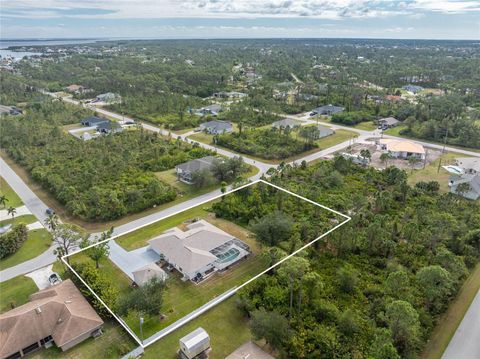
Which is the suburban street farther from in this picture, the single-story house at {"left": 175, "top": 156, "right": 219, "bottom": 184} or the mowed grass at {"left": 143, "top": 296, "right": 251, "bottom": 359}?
the single-story house at {"left": 175, "top": 156, "right": 219, "bottom": 184}

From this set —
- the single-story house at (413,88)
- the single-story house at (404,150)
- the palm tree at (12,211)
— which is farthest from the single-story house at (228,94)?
the palm tree at (12,211)

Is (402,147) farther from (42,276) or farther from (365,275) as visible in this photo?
(42,276)

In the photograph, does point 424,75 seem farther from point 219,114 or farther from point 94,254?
point 94,254

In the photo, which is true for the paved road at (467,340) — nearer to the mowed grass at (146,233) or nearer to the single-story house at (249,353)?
the single-story house at (249,353)

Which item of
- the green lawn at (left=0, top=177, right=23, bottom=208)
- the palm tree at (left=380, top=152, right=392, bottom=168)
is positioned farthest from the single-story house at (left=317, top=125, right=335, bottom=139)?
the green lawn at (left=0, top=177, right=23, bottom=208)

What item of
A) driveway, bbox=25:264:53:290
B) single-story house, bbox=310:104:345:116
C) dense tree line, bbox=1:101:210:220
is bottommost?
driveway, bbox=25:264:53:290
